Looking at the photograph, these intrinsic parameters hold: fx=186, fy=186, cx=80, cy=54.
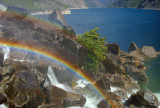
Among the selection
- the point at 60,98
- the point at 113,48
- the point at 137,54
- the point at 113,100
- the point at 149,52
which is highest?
the point at 149,52

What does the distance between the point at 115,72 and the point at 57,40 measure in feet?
47.3

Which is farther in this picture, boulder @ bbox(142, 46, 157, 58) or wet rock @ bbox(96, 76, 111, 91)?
boulder @ bbox(142, 46, 157, 58)

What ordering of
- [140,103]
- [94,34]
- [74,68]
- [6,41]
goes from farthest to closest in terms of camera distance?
[94,34] → [6,41] → [74,68] → [140,103]

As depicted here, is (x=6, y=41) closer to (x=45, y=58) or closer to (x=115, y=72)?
(x=45, y=58)

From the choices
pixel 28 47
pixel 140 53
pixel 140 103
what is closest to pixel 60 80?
pixel 28 47

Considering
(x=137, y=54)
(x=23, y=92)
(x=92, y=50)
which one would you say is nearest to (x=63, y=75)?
(x=92, y=50)

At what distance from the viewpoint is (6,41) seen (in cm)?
3741

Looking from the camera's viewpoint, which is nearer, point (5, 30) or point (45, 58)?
point (45, 58)

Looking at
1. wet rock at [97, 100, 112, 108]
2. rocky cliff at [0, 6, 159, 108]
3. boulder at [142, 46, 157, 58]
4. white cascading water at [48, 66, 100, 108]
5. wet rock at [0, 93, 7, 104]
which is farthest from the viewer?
boulder at [142, 46, 157, 58]

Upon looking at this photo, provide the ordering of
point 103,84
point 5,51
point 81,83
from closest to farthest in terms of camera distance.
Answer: point 103,84
point 81,83
point 5,51

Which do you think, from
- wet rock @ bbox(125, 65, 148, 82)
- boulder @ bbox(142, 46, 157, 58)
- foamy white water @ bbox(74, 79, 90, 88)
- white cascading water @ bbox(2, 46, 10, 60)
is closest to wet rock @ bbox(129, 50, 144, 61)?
boulder @ bbox(142, 46, 157, 58)

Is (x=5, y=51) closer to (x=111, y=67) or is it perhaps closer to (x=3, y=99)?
(x=3, y=99)

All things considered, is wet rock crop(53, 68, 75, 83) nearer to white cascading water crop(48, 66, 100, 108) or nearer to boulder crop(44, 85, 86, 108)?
white cascading water crop(48, 66, 100, 108)

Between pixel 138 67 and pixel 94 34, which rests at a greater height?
pixel 94 34
